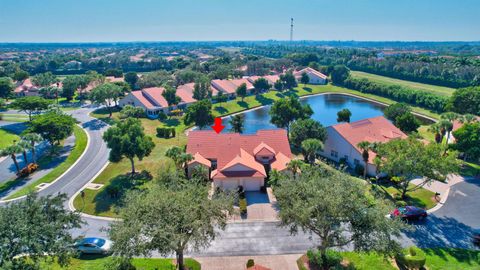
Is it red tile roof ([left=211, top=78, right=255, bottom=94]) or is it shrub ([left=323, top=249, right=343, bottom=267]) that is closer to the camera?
shrub ([left=323, top=249, right=343, bottom=267])

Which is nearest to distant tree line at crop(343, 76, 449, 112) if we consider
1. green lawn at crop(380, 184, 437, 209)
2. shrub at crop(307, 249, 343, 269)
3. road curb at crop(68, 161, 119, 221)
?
green lawn at crop(380, 184, 437, 209)

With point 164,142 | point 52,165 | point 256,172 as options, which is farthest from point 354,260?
point 52,165

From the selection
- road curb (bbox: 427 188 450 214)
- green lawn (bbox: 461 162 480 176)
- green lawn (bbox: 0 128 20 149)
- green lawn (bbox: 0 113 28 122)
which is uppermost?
green lawn (bbox: 0 113 28 122)

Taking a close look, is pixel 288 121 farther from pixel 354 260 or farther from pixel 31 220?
pixel 31 220

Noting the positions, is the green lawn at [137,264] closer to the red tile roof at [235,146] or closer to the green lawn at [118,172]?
the green lawn at [118,172]

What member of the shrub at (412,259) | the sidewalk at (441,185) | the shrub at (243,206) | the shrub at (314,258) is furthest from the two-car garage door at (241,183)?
the sidewalk at (441,185)

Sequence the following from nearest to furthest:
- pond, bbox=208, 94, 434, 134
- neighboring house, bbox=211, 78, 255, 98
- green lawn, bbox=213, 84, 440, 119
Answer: pond, bbox=208, 94, 434, 134 → green lawn, bbox=213, 84, 440, 119 → neighboring house, bbox=211, 78, 255, 98

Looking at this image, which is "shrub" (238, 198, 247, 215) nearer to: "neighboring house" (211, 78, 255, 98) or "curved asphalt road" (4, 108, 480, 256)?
"curved asphalt road" (4, 108, 480, 256)

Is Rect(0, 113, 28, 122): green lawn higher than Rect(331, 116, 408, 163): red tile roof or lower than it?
lower
